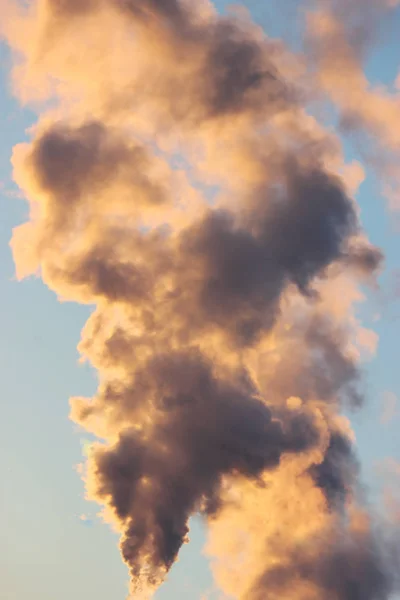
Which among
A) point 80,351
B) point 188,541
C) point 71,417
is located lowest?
point 188,541

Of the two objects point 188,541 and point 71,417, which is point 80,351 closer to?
point 71,417

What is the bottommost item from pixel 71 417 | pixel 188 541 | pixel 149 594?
pixel 149 594

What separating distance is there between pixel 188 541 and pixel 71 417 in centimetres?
1978

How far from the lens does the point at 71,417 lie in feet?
149

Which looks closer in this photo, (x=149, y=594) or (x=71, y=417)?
(x=149, y=594)

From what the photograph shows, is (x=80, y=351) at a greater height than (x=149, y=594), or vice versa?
(x=80, y=351)

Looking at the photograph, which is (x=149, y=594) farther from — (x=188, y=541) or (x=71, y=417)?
(x=71, y=417)

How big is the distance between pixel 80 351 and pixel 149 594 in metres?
27.6

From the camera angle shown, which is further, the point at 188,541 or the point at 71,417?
the point at 71,417

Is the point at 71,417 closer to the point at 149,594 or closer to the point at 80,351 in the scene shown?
the point at 80,351

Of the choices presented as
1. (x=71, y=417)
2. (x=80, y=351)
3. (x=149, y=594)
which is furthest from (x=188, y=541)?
(x=80, y=351)

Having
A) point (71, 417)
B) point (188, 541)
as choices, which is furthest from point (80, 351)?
point (188, 541)

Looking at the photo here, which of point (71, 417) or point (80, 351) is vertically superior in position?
point (80, 351)

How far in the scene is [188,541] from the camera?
3928 cm
